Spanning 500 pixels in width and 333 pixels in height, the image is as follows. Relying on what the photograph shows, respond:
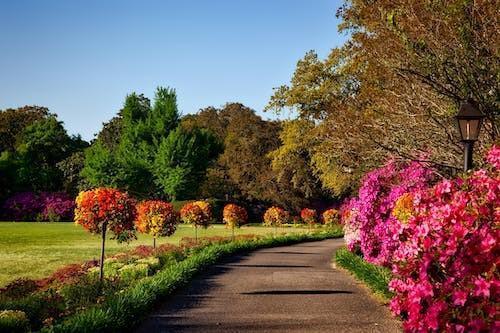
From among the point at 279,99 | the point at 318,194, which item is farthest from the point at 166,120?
the point at 279,99

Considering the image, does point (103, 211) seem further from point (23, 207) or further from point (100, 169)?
point (100, 169)

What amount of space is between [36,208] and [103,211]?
4822 centimetres

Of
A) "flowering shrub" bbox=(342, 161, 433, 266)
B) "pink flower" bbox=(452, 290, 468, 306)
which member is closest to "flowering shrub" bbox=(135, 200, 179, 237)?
"flowering shrub" bbox=(342, 161, 433, 266)

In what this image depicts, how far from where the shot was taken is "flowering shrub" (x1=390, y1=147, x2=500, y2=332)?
526cm

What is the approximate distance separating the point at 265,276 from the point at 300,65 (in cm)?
2261

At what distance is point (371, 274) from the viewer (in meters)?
13.9

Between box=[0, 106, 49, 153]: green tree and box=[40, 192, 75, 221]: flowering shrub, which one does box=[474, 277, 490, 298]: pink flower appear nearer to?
box=[40, 192, 75, 221]: flowering shrub

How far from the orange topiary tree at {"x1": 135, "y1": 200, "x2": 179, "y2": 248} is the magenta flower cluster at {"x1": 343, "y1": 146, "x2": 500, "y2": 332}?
19.2 metres

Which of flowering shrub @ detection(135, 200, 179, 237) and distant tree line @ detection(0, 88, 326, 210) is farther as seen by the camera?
distant tree line @ detection(0, 88, 326, 210)

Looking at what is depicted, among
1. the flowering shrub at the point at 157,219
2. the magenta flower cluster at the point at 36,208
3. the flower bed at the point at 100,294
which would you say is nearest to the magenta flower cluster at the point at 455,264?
the flower bed at the point at 100,294

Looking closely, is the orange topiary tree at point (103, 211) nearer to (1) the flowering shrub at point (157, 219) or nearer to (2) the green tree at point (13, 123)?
(1) the flowering shrub at point (157, 219)

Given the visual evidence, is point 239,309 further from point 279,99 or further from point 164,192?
point 164,192

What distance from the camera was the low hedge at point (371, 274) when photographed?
12.1m

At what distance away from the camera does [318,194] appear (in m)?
62.7
